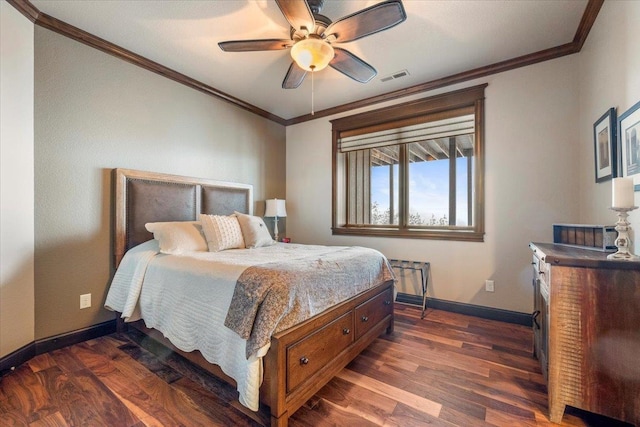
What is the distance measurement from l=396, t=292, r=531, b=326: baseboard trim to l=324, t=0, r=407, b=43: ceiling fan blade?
282 cm

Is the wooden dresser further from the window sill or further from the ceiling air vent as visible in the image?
the ceiling air vent

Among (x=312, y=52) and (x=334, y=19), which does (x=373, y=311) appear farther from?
(x=334, y=19)

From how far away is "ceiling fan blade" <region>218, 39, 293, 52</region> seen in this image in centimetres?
200

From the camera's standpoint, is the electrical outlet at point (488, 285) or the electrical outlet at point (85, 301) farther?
the electrical outlet at point (488, 285)

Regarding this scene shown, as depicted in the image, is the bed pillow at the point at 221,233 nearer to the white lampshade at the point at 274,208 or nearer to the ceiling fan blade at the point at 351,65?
the white lampshade at the point at 274,208

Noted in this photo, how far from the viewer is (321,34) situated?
2.00 metres

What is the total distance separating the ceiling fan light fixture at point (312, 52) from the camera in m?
2.00

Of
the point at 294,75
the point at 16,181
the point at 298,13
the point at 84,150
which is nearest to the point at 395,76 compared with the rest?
the point at 294,75

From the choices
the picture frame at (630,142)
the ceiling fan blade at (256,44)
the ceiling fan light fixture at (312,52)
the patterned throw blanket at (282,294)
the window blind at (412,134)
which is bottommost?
the patterned throw blanket at (282,294)

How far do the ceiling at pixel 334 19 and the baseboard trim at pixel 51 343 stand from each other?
8.43 ft

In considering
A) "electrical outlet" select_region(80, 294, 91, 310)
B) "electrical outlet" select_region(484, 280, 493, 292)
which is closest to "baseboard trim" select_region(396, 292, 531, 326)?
"electrical outlet" select_region(484, 280, 493, 292)

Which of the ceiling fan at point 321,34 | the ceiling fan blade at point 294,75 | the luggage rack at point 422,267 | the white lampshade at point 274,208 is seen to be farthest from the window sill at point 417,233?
the ceiling fan blade at point 294,75

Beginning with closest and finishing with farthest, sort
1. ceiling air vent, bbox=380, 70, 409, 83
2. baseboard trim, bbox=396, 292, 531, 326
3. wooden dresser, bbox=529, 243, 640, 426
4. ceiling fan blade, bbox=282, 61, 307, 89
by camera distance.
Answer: wooden dresser, bbox=529, 243, 640, 426
ceiling fan blade, bbox=282, 61, 307, 89
baseboard trim, bbox=396, 292, 531, 326
ceiling air vent, bbox=380, 70, 409, 83

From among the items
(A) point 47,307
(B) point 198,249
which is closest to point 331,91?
(B) point 198,249
